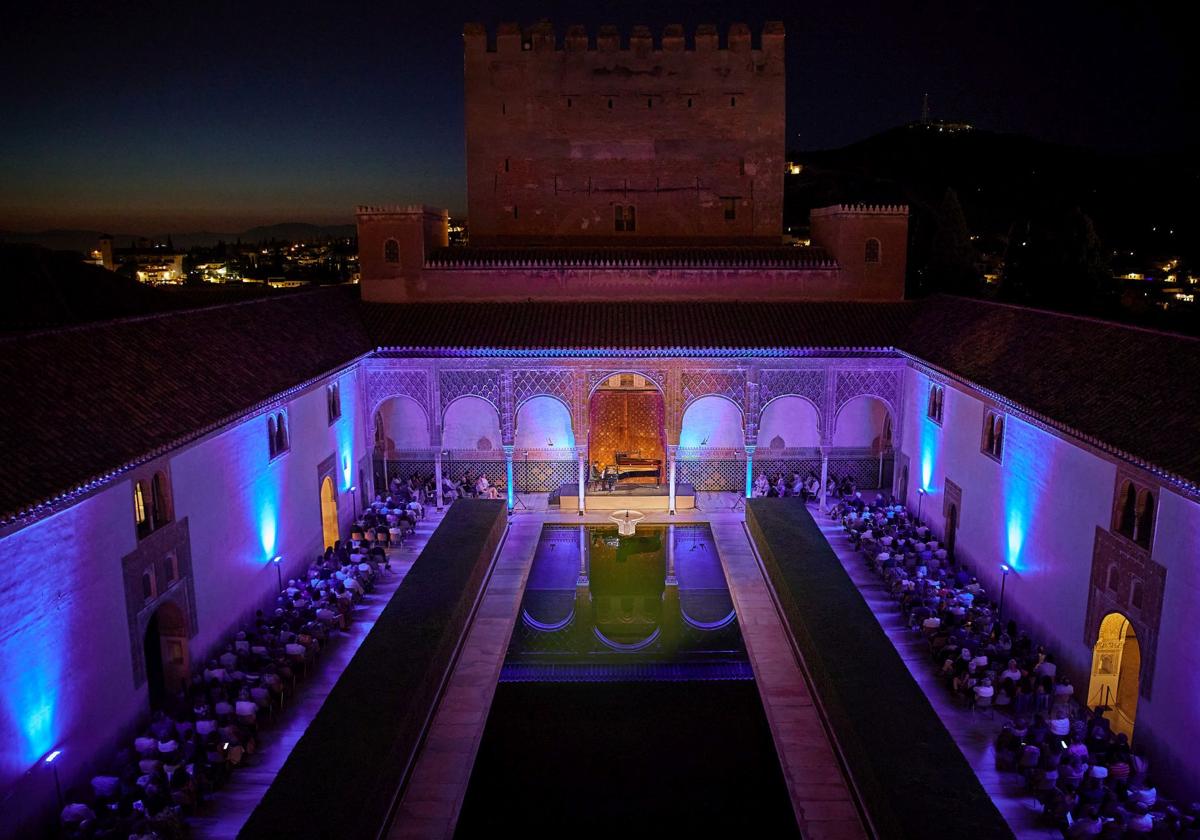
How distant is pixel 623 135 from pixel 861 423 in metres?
10.6

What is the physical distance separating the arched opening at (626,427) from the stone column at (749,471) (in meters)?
2.41

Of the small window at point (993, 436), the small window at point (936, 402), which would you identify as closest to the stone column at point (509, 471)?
the small window at point (936, 402)

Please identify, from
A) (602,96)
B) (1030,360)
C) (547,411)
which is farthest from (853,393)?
(602,96)

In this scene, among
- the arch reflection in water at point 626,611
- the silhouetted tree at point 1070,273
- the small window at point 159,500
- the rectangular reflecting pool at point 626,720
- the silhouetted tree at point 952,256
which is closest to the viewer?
the rectangular reflecting pool at point 626,720

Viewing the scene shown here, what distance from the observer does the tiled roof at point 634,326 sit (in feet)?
67.6

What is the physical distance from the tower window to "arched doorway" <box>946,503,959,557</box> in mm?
12396

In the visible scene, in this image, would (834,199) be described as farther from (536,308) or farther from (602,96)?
(536,308)

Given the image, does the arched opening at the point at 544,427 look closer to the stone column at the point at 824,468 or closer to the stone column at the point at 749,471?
the stone column at the point at 749,471

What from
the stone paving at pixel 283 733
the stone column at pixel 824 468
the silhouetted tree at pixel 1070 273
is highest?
the silhouetted tree at pixel 1070 273

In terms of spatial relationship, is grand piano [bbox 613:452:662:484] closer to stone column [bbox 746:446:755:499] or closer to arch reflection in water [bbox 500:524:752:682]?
stone column [bbox 746:446:755:499]

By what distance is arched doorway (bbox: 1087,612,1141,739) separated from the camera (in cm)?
1232

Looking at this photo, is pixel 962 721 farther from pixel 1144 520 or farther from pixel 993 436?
pixel 993 436

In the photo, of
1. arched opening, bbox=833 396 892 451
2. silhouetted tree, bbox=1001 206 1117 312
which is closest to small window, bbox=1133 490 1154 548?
arched opening, bbox=833 396 892 451

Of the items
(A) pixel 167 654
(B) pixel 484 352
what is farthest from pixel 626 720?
(B) pixel 484 352
